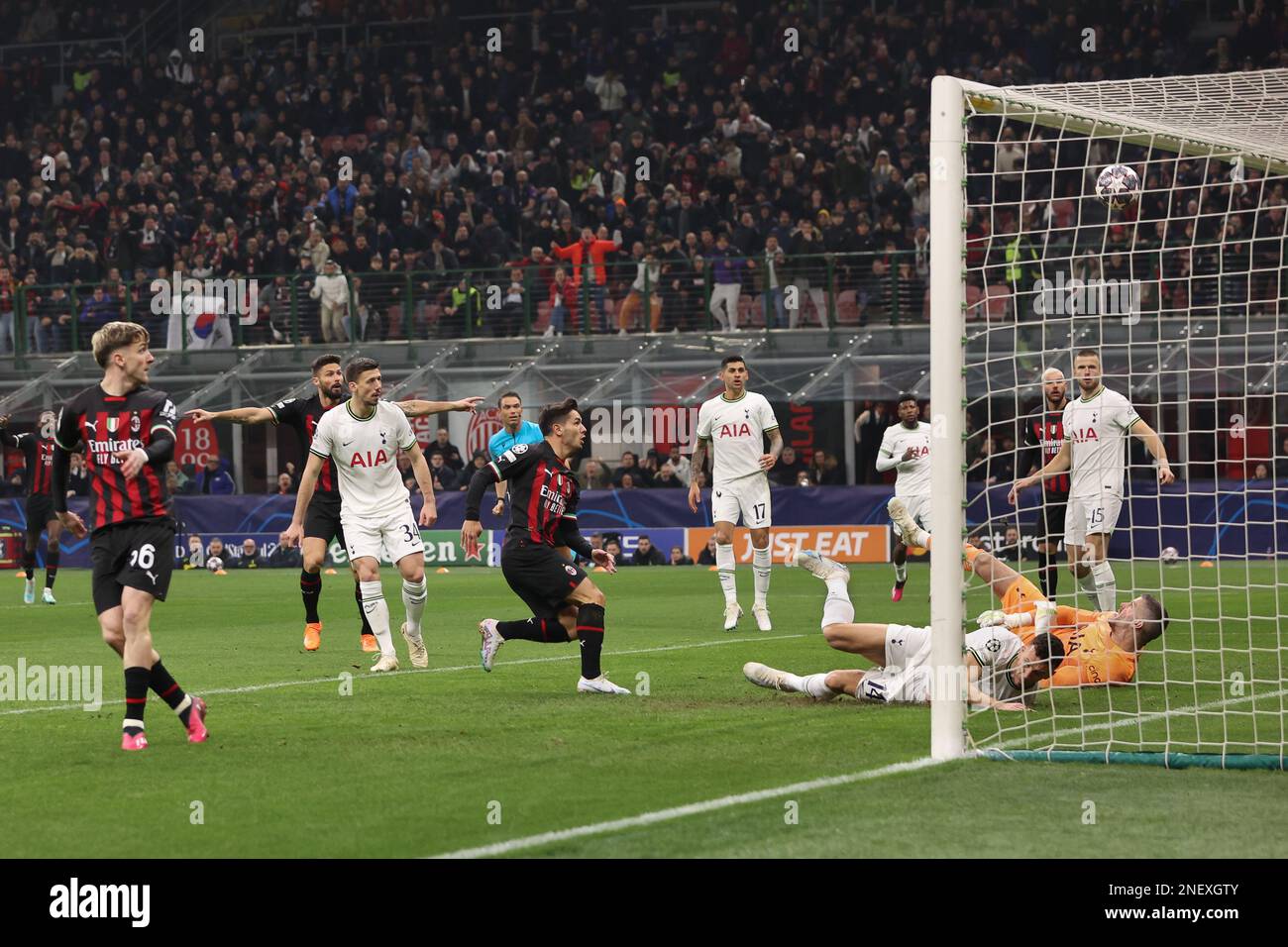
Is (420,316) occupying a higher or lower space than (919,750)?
higher

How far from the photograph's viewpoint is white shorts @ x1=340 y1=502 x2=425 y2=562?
13.0 meters

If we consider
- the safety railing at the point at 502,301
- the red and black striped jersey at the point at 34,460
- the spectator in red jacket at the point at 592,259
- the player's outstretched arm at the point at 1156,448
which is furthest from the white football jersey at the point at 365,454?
the spectator in red jacket at the point at 592,259

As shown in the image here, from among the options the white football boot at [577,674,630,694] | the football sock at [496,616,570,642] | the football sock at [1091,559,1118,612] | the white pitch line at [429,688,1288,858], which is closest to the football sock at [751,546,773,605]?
the football sock at [1091,559,1118,612]

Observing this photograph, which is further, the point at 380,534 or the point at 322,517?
the point at 322,517

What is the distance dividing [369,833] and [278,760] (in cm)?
199

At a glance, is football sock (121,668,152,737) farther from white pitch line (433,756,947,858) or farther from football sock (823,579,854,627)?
football sock (823,579,854,627)

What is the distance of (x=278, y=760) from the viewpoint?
833cm

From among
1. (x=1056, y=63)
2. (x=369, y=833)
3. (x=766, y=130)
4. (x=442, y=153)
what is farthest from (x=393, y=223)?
(x=369, y=833)

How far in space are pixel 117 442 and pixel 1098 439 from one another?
8594 millimetres

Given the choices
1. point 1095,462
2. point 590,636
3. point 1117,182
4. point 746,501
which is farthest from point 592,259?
point 590,636

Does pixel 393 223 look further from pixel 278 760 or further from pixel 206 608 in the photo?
pixel 278 760

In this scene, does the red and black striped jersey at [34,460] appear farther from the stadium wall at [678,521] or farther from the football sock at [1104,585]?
the football sock at [1104,585]

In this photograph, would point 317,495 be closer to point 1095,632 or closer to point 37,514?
point 1095,632

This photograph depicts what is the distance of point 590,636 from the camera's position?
10.9 metres
